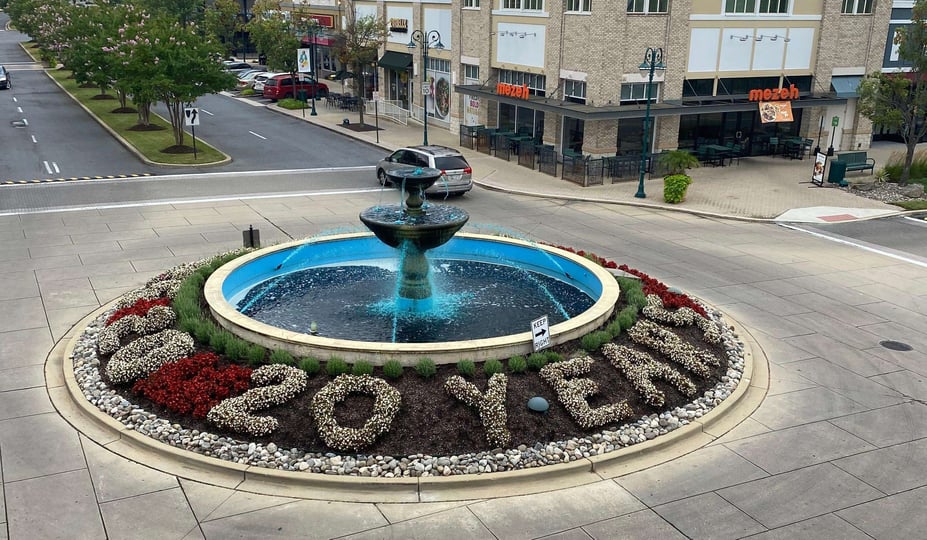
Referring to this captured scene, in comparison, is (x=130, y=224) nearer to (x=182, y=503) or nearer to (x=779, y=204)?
(x=182, y=503)

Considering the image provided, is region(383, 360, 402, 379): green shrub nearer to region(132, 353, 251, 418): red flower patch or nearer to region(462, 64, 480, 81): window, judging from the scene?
region(132, 353, 251, 418): red flower patch

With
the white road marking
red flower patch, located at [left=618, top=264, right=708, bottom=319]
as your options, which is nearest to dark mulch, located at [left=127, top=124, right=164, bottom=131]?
the white road marking

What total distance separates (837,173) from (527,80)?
14.1 metres

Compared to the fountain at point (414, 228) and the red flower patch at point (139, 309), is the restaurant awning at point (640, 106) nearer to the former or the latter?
the fountain at point (414, 228)

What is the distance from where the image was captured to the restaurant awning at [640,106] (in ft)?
106

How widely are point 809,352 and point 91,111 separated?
146 ft

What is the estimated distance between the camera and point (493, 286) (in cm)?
1758

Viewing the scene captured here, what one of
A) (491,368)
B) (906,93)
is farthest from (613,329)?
(906,93)

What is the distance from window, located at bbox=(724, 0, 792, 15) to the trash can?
26.3 ft

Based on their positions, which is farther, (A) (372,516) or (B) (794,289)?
(B) (794,289)

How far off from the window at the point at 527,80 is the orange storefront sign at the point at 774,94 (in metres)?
9.20

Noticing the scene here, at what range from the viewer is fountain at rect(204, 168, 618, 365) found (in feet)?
43.5

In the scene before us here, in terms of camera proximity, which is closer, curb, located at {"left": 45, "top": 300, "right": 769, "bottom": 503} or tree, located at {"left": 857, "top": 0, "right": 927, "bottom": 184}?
curb, located at {"left": 45, "top": 300, "right": 769, "bottom": 503}

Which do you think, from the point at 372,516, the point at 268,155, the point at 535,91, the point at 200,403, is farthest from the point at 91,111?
the point at 372,516
